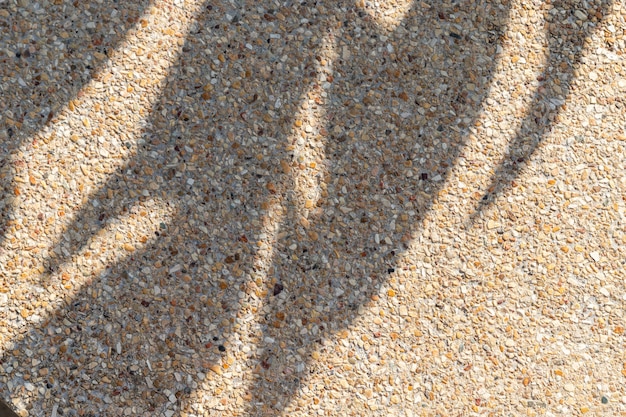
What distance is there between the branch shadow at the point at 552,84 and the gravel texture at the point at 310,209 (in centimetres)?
1

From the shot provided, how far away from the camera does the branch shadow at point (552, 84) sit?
356 cm

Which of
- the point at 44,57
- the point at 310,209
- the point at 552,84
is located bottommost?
the point at 310,209

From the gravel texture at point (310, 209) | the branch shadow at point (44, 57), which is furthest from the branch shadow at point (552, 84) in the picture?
the branch shadow at point (44, 57)

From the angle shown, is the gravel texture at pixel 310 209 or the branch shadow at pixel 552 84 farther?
the branch shadow at pixel 552 84

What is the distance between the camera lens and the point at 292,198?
3.41m

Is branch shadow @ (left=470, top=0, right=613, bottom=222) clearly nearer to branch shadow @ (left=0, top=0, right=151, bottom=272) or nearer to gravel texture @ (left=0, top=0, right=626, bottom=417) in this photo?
gravel texture @ (left=0, top=0, right=626, bottom=417)

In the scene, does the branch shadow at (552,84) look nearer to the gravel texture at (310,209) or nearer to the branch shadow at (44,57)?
the gravel texture at (310,209)

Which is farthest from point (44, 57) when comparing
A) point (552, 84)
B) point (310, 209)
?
point (552, 84)

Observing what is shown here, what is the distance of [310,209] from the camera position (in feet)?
11.2

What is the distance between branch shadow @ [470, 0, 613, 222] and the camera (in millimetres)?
3559

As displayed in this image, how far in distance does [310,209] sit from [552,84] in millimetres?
1458

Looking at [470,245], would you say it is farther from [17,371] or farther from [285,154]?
[17,371]

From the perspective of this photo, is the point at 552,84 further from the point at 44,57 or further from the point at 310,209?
the point at 44,57

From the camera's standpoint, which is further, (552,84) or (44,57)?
(552,84)
